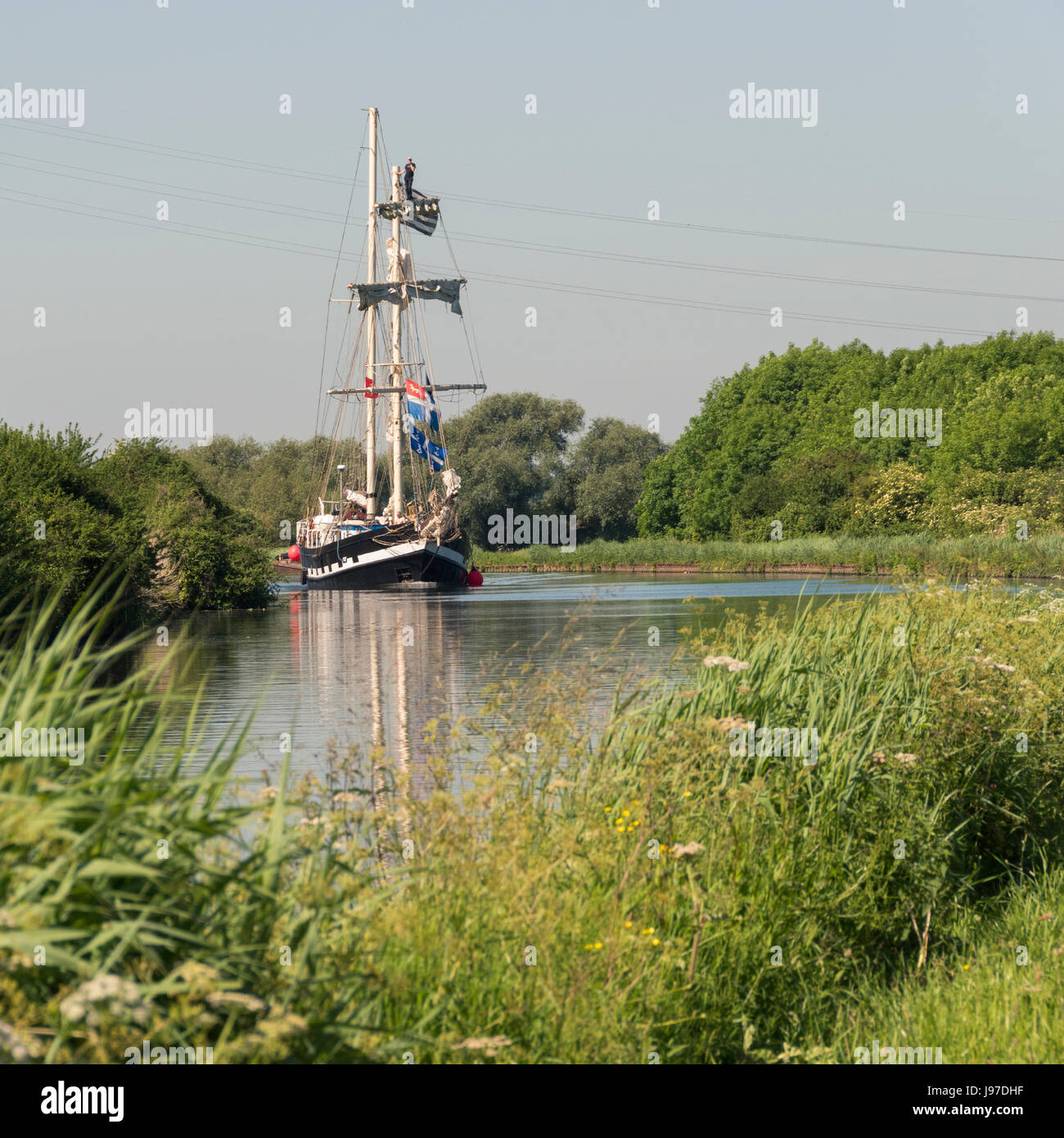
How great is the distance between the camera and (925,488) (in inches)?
3066

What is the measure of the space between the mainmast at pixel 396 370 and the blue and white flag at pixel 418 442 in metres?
0.77

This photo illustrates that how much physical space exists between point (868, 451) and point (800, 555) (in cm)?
1918

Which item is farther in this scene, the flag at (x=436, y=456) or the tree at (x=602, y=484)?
the tree at (x=602, y=484)

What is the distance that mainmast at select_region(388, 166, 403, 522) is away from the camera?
2495 inches

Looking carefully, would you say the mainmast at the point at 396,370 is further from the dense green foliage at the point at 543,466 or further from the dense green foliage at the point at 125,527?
the dense green foliage at the point at 543,466

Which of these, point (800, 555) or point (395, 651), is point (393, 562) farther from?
point (395, 651)

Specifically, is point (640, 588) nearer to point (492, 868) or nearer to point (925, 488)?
point (925, 488)

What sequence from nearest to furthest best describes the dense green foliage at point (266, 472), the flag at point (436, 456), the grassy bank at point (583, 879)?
1. the grassy bank at point (583, 879)
2. the flag at point (436, 456)
3. the dense green foliage at point (266, 472)

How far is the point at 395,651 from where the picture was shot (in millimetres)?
27562

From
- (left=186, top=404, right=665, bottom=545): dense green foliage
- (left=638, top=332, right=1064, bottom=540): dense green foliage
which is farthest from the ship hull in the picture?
(left=186, top=404, right=665, bottom=545): dense green foliage

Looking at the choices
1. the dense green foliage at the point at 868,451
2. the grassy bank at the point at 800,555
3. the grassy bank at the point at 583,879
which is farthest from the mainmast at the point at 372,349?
the grassy bank at the point at 583,879

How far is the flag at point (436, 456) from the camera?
211 ft

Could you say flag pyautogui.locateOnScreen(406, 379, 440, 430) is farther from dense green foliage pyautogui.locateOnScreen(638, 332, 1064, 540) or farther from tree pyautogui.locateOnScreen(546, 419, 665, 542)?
tree pyautogui.locateOnScreen(546, 419, 665, 542)
